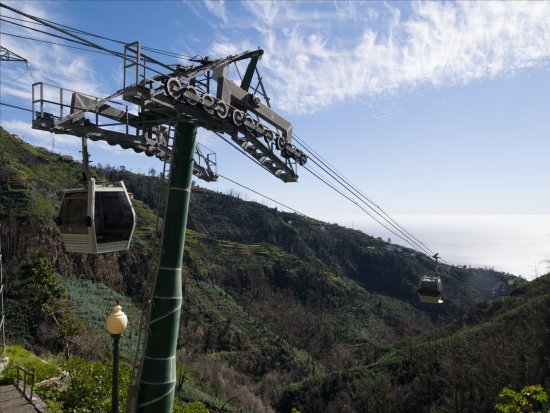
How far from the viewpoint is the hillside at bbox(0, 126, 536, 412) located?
49.4m

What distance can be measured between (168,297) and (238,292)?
83.0 metres

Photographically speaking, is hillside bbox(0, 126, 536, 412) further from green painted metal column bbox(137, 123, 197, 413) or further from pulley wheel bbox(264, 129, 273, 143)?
pulley wheel bbox(264, 129, 273, 143)

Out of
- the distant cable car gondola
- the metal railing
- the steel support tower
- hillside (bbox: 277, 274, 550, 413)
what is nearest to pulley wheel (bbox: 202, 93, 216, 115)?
the steel support tower

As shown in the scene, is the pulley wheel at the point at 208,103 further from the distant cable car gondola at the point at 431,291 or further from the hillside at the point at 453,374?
the hillside at the point at 453,374

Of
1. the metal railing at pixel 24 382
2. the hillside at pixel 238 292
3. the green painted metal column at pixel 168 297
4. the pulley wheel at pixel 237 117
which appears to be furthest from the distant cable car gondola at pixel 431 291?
the metal railing at pixel 24 382

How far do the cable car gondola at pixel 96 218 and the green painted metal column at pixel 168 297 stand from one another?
2.74 ft

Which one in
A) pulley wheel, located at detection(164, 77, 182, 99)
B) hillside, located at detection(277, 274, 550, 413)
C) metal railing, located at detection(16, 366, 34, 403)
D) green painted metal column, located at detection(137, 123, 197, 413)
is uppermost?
pulley wheel, located at detection(164, 77, 182, 99)

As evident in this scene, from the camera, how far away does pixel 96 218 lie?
7188 mm

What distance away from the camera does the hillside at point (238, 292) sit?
162 feet

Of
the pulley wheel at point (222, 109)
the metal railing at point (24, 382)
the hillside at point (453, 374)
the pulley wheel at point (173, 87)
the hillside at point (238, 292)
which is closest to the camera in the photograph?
the pulley wheel at point (173, 87)

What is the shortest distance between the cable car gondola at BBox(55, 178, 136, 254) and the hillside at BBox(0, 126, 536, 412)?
3.15ft

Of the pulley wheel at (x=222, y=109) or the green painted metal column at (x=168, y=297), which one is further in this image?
the pulley wheel at (x=222, y=109)

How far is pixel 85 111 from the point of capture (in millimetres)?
7258

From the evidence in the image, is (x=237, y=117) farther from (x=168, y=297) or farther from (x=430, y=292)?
(x=430, y=292)
